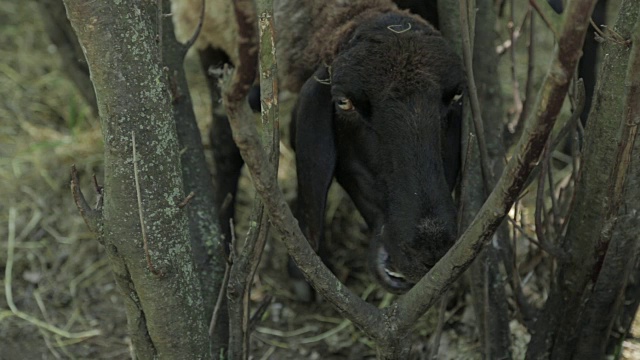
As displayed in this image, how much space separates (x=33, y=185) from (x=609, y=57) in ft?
13.2

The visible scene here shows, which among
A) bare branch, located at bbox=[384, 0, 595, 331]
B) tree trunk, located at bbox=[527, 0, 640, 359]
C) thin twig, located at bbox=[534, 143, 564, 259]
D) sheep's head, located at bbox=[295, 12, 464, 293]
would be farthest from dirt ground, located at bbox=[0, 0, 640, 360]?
bare branch, located at bbox=[384, 0, 595, 331]

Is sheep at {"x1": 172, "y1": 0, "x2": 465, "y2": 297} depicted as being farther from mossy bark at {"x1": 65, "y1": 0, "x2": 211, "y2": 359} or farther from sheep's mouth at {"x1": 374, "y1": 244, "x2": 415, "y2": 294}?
mossy bark at {"x1": 65, "y1": 0, "x2": 211, "y2": 359}

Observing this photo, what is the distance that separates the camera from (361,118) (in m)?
3.16

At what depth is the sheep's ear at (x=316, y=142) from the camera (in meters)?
3.32

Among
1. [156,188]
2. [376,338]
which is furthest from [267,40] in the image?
[376,338]

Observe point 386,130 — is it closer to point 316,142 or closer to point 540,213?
point 316,142

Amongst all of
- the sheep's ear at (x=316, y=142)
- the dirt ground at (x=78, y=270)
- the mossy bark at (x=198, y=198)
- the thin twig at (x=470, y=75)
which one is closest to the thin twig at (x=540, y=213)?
the thin twig at (x=470, y=75)

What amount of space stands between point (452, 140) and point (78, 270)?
8.32ft

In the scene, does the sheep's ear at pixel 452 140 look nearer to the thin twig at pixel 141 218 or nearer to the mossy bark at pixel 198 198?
Answer: the mossy bark at pixel 198 198

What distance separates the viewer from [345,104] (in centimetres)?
318

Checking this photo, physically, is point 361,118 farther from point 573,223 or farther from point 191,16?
point 191,16

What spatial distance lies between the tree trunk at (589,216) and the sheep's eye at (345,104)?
2.84 feet

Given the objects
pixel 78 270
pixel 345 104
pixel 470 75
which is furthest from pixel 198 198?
pixel 78 270

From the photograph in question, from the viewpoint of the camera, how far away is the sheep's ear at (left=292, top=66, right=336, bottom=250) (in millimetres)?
3318
